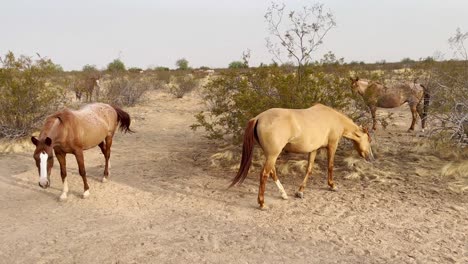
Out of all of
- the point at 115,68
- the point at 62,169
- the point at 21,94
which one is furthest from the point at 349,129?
the point at 115,68

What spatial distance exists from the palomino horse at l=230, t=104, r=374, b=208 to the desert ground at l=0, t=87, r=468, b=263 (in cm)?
53

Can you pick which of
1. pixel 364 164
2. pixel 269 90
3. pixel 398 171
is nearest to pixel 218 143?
pixel 269 90

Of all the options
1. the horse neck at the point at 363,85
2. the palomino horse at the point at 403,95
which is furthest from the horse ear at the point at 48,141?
the palomino horse at the point at 403,95

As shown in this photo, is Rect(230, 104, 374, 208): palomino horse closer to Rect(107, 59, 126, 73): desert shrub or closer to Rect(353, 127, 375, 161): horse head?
Rect(353, 127, 375, 161): horse head

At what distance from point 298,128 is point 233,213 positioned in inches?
56.8

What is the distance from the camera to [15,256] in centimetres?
371

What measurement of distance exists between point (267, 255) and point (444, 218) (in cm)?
235

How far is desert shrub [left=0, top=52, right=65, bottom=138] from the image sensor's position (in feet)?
28.8

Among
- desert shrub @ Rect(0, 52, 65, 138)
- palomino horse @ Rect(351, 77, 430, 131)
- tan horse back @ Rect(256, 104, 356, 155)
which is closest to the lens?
tan horse back @ Rect(256, 104, 356, 155)

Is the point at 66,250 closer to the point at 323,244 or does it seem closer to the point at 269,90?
the point at 323,244

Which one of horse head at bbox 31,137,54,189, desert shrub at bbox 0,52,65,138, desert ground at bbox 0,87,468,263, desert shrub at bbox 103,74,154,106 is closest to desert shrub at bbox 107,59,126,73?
desert shrub at bbox 103,74,154,106

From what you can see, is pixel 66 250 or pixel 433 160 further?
pixel 433 160

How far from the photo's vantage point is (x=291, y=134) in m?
4.77

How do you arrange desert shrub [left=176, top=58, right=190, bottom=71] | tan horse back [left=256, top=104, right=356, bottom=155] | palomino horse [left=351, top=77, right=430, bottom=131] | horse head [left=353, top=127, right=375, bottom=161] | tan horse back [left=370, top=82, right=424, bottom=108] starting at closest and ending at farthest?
tan horse back [left=256, top=104, right=356, bottom=155], horse head [left=353, top=127, right=375, bottom=161], palomino horse [left=351, top=77, right=430, bottom=131], tan horse back [left=370, top=82, right=424, bottom=108], desert shrub [left=176, top=58, right=190, bottom=71]
